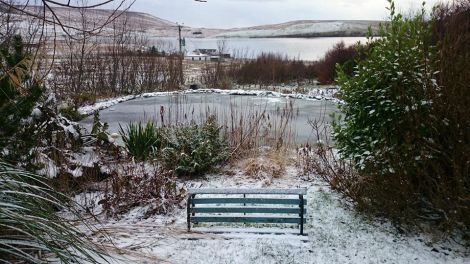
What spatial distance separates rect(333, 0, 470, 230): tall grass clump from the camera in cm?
358

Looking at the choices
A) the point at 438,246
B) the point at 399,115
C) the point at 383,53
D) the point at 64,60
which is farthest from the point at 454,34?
the point at 64,60

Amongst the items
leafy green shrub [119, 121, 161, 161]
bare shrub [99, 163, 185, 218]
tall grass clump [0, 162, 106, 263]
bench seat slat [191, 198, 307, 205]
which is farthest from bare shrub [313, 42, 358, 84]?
tall grass clump [0, 162, 106, 263]

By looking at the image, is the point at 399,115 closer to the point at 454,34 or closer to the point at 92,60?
the point at 454,34

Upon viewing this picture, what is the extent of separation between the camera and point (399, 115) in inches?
154

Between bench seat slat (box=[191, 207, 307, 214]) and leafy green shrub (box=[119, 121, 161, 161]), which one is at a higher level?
leafy green shrub (box=[119, 121, 161, 161])

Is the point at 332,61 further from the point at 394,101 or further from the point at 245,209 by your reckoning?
the point at 245,209

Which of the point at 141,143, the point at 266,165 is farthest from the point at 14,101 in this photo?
the point at 266,165

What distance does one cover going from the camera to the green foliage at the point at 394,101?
3764 millimetres

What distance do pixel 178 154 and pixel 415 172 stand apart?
2872mm

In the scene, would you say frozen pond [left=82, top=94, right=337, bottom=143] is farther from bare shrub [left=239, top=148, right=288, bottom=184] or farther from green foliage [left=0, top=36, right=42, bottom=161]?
green foliage [left=0, top=36, right=42, bottom=161]

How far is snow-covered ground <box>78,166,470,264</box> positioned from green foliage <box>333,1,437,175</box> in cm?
60

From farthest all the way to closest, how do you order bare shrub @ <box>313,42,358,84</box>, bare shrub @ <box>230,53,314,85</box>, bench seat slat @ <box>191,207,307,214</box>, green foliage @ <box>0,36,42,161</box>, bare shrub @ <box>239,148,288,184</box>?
1. bare shrub @ <box>230,53,314,85</box>
2. bare shrub @ <box>313,42,358,84</box>
3. bare shrub @ <box>239,148,288,184</box>
4. bench seat slat @ <box>191,207,307,214</box>
5. green foliage @ <box>0,36,42,161</box>

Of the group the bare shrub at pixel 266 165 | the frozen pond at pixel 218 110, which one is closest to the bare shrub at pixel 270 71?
the frozen pond at pixel 218 110

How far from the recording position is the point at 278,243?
374cm
